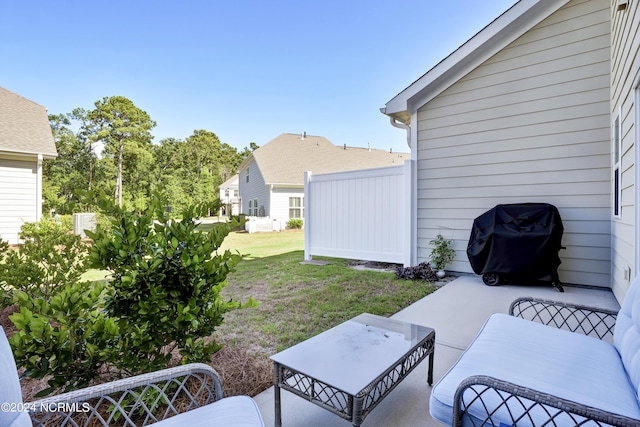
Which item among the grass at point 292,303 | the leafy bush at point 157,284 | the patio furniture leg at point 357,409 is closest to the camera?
the patio furniture leg at point 357,409

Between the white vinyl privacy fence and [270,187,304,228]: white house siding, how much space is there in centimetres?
994

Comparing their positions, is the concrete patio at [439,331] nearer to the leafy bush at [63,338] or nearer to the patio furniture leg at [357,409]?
the patio furniture leg at [357,409]

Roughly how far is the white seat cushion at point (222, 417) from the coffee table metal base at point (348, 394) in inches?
14.3

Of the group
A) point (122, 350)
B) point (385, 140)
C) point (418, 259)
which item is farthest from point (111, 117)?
point (122, 350)

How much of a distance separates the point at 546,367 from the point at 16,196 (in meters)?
12.4

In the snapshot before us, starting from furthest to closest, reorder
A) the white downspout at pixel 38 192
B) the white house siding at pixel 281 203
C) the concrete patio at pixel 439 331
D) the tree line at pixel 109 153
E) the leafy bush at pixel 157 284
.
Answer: the tree line at pixel 109 153 → the white house siding at pixel 281 203 → the white downspout at pixel 38 192 → the concrete patio at pixel 439 331 → the leafy bush at pixel 157 284

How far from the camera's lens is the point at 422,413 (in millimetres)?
1923

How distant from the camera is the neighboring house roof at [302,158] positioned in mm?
17656

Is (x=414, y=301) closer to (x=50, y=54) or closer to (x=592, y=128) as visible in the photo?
(x=592, y=128)

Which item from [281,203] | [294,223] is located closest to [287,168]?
[281,203]

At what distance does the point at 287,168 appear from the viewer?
712 inches

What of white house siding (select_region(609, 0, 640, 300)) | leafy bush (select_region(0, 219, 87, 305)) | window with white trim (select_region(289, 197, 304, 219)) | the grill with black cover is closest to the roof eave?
Result: leafy bush (select_region(0, 219, 87, 305))

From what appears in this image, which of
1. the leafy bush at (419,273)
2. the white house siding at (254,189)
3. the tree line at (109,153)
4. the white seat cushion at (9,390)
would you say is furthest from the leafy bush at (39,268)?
the tree line at (109,153)

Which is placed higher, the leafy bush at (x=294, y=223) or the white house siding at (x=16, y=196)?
the white house siding at (x=16, y=196)
